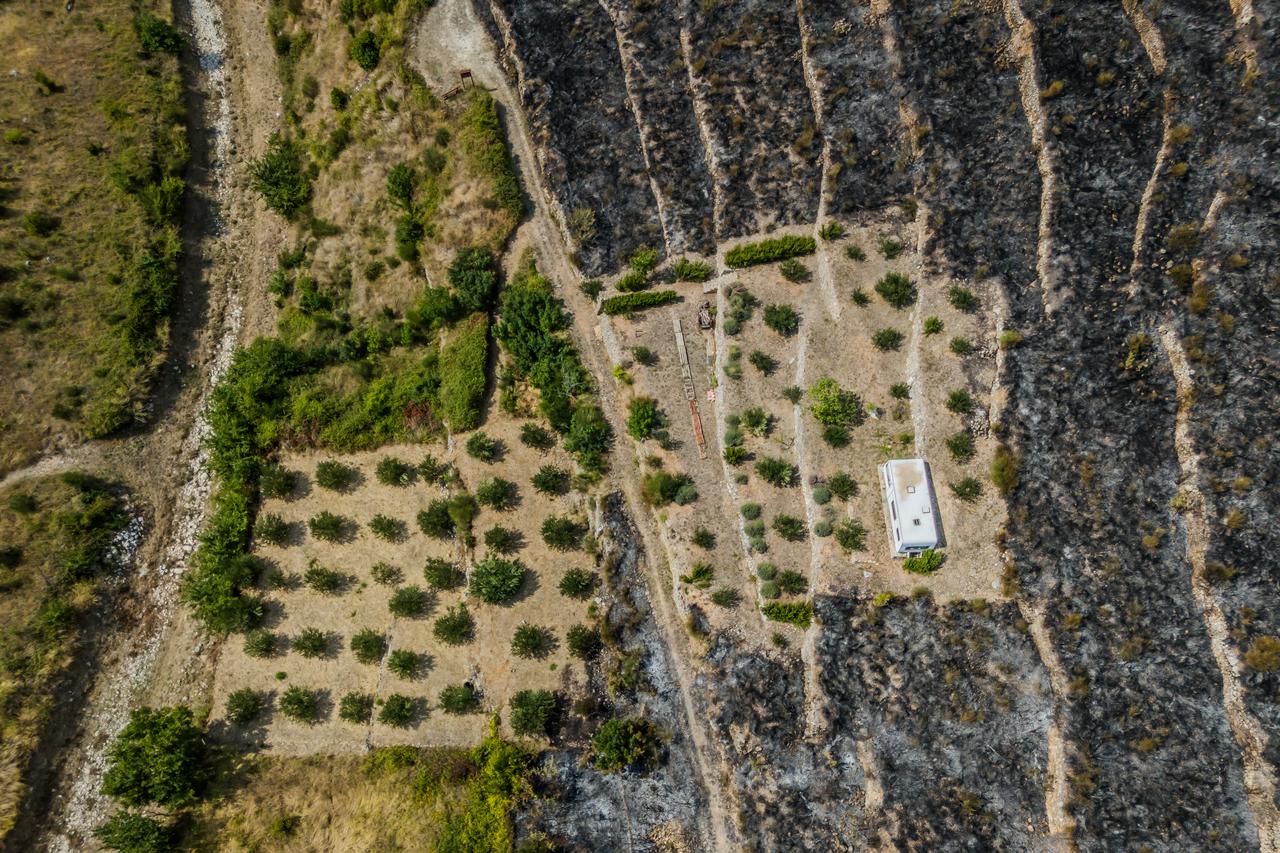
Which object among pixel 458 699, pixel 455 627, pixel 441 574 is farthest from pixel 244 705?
pixel 441 574

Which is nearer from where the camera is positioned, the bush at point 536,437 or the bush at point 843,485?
the bush at point 843,485

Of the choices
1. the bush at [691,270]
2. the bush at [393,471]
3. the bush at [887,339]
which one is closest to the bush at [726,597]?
the bush at [887,339]

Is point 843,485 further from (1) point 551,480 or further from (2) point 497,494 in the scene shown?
(2) point 497,494

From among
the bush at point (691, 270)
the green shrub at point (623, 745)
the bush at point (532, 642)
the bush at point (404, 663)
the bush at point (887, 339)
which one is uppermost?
the bush at point (691, 270)

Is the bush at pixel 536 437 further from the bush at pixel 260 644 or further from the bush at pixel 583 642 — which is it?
the bush at pixel 260 644

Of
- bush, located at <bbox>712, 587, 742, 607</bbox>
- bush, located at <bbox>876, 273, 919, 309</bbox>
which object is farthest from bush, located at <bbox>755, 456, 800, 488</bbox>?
bush, located at <bbox>876, 273, 919, 309</bbox>

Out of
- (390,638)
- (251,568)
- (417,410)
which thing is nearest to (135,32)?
(417,410)

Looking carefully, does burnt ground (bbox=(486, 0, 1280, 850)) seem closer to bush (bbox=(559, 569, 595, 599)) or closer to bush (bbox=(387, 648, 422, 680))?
bush (bbox=(559, 569, 595, 599))
